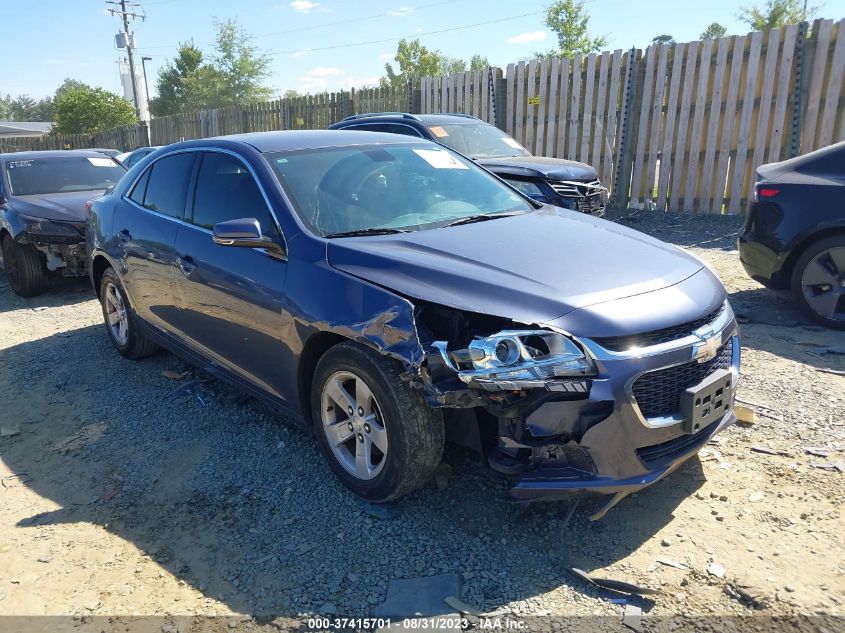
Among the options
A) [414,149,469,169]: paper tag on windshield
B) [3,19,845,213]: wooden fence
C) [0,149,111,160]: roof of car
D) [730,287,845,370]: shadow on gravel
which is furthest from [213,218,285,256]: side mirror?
[3,19,845,213]: wooden fence

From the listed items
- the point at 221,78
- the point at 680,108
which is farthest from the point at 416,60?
the point at 680,108

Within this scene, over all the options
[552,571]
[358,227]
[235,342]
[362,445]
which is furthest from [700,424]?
[235,342]

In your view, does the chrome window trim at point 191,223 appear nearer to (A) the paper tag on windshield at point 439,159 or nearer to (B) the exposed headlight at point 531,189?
(A) the paper tag on windshield at point 439,159

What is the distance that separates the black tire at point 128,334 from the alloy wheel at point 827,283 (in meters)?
5.58

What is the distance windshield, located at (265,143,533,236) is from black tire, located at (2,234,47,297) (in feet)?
18.2

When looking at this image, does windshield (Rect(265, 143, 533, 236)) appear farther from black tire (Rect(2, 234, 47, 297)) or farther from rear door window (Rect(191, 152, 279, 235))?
black tire (Rect(2, 234, 47, 297))

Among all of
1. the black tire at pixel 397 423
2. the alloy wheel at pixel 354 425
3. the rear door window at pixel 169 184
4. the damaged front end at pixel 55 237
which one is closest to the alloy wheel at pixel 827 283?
the black tire at pixel 397 423

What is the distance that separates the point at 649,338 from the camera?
2.71 meters

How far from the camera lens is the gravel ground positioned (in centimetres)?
263

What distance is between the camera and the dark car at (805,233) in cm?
532

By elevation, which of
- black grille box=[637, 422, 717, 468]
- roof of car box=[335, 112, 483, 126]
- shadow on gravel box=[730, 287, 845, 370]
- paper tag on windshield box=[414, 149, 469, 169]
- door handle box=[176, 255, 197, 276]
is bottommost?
shadow on gravel box=[730, 287, 845, 370]

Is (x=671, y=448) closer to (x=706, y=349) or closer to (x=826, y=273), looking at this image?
(x=706, y=349)

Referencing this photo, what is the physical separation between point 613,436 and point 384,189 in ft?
6.62

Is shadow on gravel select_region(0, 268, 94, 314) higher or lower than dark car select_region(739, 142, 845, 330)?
lower
